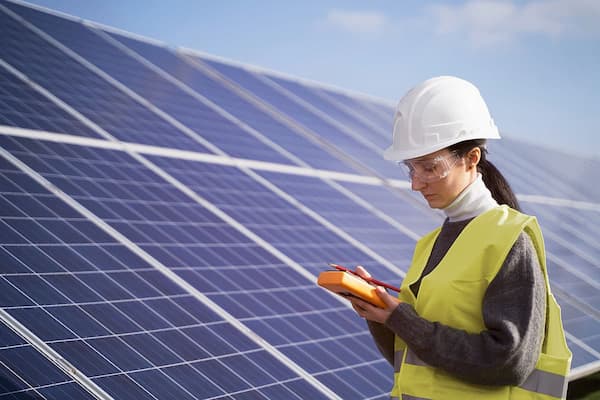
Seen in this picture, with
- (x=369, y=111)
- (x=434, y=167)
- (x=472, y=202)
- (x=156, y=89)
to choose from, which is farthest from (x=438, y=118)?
(x=369, y=111)

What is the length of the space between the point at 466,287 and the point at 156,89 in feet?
31.8

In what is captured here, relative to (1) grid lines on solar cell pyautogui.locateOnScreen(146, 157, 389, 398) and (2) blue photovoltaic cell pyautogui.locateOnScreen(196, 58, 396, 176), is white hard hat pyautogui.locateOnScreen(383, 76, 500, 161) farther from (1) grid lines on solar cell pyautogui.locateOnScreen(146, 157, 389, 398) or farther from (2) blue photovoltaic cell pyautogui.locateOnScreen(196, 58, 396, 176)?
(2) blue photovoltaic cell pyautogui.locateOnScreen(196, 58, 396, 176)

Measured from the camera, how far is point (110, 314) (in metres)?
6.46

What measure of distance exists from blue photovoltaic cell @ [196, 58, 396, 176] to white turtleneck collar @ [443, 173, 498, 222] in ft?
34.0

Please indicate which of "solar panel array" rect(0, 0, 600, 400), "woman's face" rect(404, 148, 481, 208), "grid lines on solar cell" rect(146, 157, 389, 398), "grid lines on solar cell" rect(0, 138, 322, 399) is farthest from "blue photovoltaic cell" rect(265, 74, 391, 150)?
"woman's face" rect(404, 148, 481, 208)

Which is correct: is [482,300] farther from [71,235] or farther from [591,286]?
[591,286]

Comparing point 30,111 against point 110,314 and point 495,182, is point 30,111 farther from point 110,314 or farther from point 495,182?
point 495,182

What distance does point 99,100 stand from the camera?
433 inches

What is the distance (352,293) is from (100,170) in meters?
5.29

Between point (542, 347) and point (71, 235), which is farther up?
point (542, 347)

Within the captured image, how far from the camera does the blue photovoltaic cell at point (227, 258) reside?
25.1 feet

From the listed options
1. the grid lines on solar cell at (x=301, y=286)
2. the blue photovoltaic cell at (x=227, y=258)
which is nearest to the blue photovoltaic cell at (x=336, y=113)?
the grid lines on solar cell at (x=301, y=286)

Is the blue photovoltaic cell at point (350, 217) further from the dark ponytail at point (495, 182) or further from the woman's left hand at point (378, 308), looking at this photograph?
the woman's left hand at point (378, 308)

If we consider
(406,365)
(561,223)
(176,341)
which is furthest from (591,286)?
(406,365)
